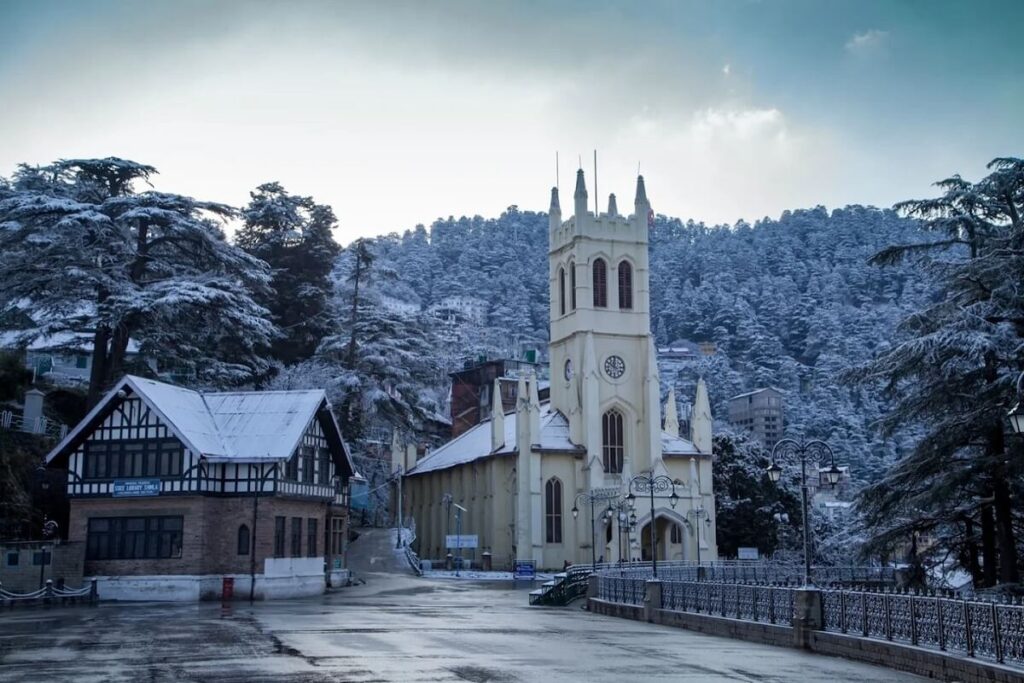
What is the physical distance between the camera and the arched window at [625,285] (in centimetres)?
7019

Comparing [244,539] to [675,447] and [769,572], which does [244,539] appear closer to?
[769,572]

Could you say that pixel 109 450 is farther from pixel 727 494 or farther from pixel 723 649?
pixel 727 494

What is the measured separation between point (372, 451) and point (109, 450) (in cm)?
4151

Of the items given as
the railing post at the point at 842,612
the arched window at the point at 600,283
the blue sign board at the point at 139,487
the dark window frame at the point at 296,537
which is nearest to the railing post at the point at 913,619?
the railing post at the point at 842,612

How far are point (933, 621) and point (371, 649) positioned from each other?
9980mm

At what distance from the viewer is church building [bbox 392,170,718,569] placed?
62625mm

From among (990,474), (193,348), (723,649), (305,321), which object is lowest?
(723,649)

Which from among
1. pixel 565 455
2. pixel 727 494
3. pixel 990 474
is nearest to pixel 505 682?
pixel 990 474

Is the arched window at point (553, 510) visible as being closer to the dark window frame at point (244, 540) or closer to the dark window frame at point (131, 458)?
the dark window frame at point (244, 540)

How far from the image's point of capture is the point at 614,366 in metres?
68.2

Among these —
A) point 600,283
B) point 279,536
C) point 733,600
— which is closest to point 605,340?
point 600,283

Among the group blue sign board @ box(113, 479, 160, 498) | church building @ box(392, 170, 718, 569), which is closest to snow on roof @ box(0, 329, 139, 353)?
blue sign board @ box(113, 479, 160, 498)

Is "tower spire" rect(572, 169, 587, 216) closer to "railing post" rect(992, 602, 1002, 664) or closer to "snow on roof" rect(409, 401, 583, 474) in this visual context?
"snow on roof" rect(409, 401, 583, 474)

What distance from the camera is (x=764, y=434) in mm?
145000
